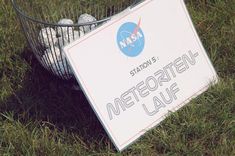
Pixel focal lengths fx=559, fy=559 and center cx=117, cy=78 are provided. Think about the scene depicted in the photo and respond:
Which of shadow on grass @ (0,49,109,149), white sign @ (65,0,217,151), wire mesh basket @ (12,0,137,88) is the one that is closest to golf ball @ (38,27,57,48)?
wire mesh basket @ (12,0,137,88)

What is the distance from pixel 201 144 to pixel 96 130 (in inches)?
12.8

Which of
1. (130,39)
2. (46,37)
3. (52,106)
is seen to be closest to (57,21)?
(46,37)

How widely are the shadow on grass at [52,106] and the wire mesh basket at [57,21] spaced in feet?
0.24

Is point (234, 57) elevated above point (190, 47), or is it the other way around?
point (190, 47)

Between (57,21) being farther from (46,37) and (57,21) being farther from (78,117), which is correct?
(78,117)

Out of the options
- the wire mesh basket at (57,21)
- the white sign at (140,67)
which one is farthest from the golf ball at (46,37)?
the white sign at (140,67)

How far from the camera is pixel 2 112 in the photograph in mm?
1840

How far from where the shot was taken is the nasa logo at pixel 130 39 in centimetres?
163

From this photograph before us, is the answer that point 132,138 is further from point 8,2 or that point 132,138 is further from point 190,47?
point 8,2

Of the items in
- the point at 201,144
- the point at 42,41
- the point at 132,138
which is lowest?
the point at 201,144

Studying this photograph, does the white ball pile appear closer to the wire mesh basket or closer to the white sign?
the wire mesh basket

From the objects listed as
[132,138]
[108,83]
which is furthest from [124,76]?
[132,138]

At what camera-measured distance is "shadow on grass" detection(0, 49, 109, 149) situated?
1752mm

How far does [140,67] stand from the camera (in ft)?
5.47
